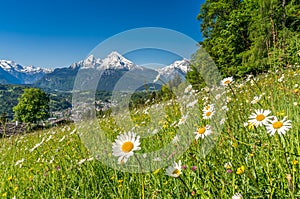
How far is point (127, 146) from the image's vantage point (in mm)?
1098

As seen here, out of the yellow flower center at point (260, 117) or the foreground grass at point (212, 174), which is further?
the yellow flower center at point (260, 117)

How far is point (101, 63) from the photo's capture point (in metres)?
4.14

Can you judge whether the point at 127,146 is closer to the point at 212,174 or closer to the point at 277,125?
the point at 212,174

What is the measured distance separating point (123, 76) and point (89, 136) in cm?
99

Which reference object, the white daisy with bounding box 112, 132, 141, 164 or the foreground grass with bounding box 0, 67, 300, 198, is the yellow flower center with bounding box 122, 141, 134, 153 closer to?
the white daisy with bounding box 112, 132, 141, 164

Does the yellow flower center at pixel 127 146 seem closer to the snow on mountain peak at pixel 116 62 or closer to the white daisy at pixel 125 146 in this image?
the white daisy at pixel 125 146

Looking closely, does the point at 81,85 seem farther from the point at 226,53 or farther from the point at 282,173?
the point at 226,53

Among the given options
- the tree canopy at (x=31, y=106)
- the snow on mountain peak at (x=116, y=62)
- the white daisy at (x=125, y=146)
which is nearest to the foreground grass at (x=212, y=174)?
the white daisy at (x=125, y=146)

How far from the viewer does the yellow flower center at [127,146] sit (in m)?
1.07

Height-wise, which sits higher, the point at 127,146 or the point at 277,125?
the point at 277,125

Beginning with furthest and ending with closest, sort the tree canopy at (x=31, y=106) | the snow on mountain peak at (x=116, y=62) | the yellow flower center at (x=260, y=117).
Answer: the tree canopy at (x=31, y=106) < the snow on mountain peak at (x=116, y=62) < the yellow flower center at (x=260, y=117)

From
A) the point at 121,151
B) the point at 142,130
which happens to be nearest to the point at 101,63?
the point at 142,130

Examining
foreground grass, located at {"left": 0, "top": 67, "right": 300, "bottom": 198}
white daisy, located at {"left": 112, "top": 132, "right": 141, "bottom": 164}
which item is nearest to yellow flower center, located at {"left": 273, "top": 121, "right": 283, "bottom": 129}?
foreground grass, located at {"left": 0, "top": 67, "right": 300, "bottom": 198}

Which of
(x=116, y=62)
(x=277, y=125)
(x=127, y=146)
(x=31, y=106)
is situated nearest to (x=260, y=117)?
(x=277, y=125)
